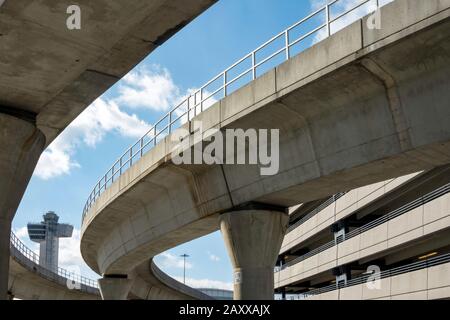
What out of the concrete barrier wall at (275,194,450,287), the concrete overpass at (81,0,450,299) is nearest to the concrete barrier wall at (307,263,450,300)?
the concrete barrier wall at (275,194,450,287)

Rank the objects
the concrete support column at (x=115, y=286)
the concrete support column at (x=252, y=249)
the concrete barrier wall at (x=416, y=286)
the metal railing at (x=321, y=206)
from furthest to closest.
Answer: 1. the metal railing at (x=321, y=206)
2. the concrete support column at (x=115, y=286)
3. the concrete barrier wall at (x=416, y=286)
4. the concrete support column at (x=252, y=249)

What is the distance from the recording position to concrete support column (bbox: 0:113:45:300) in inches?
448

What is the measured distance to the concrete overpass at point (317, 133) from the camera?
1288cm

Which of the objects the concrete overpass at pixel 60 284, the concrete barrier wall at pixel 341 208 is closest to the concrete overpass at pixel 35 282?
the concrete overpass at pixel 60 284

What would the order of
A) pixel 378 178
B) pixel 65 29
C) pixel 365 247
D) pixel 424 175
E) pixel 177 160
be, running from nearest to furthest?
pixel 65 29 < pixel 378 178 < pixel 177 160 < pixel 424 175 < pixel 365 247

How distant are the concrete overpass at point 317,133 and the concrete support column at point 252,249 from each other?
0.03m

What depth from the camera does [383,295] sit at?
37781 mm

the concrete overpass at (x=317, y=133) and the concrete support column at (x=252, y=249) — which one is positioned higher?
the concrete overpass at (x=317, y=133)

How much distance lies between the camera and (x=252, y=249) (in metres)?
19.2

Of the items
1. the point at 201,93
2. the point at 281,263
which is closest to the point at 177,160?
the point at 201,93

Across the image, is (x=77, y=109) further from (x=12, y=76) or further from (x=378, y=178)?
(x=378, y=178)

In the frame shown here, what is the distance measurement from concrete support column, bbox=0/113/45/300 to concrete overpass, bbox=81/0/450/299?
21.1ft

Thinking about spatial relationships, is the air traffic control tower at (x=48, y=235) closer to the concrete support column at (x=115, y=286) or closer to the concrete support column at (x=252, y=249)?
the concrete support column at (x=115, y=286)
